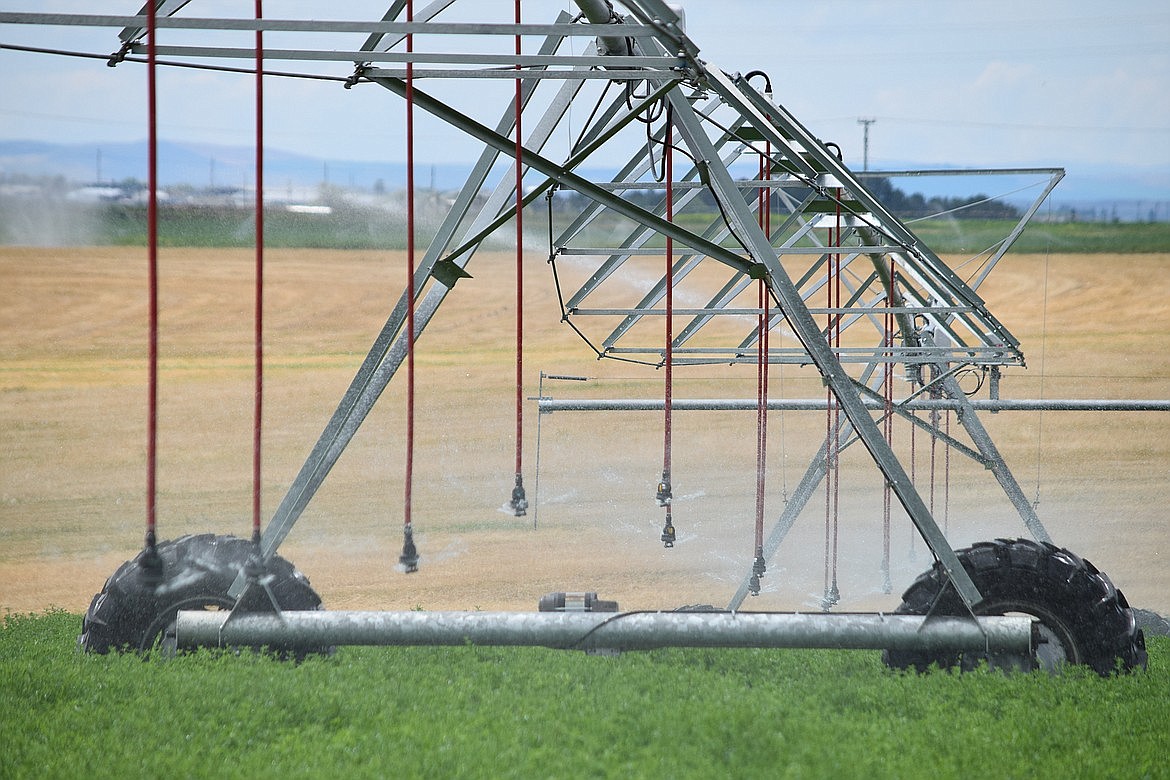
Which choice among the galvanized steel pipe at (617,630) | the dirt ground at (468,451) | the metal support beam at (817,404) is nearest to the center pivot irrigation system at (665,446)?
the galvanized steel pipe at (617,630)

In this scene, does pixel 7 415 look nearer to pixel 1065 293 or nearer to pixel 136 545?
pixel 136 545

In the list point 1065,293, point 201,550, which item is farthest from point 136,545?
point 1065,293

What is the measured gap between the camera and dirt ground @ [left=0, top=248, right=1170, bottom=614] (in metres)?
11.6

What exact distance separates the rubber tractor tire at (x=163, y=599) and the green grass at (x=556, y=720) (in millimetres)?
211

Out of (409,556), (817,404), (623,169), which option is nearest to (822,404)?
(817,404)

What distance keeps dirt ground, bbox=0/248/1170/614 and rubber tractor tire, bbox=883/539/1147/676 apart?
5043 millimetres

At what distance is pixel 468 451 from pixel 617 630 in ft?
28.0

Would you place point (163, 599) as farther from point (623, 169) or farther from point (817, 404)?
point (817, 404)

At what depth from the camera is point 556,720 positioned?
14.5 ft

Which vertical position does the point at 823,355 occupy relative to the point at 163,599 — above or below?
above

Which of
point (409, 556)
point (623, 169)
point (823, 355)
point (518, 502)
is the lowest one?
point (409, 556)

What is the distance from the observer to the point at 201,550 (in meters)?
5.59

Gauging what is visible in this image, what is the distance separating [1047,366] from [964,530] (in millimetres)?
3904

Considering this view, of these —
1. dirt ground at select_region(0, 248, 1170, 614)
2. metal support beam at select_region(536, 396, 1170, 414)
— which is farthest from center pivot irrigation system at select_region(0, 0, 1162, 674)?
dirt ground at select_region(0, 248, 1170, 614)
